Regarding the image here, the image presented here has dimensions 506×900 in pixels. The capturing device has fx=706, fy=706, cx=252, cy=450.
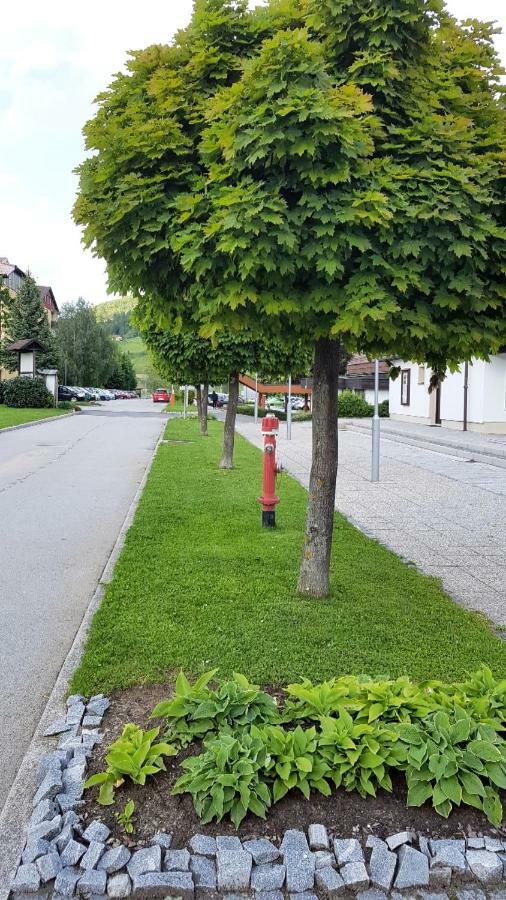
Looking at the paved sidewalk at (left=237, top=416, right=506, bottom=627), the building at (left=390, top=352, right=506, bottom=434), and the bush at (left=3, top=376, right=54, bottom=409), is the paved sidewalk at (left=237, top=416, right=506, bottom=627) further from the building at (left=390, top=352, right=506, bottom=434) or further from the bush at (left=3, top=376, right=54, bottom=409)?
the bush at (left=3, top=376, right=54, bottom=409)

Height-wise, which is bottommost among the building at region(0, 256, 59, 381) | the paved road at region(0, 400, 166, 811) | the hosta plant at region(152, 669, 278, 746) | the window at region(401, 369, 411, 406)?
the paved road at region(0, 400, 166, 811)

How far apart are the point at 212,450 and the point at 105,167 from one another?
51.2ft

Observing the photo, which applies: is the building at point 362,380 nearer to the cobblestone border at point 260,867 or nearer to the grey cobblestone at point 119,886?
the cobblestone border at point 260,867

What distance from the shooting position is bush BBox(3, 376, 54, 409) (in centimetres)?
4556

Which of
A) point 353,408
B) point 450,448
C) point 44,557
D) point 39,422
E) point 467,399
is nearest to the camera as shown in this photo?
point 44,557

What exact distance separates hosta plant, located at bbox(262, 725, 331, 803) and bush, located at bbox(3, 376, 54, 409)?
45361mm

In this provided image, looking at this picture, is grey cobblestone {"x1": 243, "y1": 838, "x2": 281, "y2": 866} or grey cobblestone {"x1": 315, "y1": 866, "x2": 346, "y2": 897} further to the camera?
grey cobblestone {"x1": 243, "y1": 838, "x2": 281, "y2": 866}

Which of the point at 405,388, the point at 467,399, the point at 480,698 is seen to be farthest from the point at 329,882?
the point at 405,388

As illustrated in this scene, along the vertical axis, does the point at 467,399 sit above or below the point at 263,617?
above

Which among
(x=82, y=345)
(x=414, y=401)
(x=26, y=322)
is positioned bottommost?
(x=414, y=401)

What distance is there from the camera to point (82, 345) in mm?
64500

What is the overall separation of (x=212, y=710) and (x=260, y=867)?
2.54ft

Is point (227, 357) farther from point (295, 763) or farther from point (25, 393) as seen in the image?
point (25, 393)

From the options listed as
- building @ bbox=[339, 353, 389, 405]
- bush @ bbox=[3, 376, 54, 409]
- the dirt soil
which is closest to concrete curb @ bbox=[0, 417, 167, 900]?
the dirt soil
